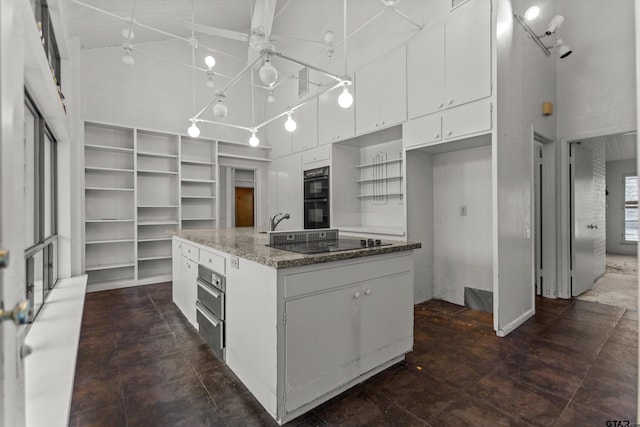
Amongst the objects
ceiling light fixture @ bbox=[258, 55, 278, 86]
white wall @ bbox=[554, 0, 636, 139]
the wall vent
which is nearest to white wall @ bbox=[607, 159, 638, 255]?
white wall @ bbox=[554, 0, 636, 139]

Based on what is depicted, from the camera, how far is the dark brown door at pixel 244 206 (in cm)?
623

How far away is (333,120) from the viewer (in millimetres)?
4438

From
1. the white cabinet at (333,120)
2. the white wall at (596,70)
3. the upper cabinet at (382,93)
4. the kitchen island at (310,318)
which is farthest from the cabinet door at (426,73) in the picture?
the white wall at (596,70)

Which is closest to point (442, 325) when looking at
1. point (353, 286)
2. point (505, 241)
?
point (505, 241)

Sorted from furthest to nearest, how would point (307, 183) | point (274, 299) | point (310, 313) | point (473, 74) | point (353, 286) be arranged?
point (307, 183)
point (473, 74)
point (353, 286)
point (310, 313)
point (274, 299)

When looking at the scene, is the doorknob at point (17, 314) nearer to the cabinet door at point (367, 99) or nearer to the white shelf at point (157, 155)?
the cabinet door at point (367, 99)

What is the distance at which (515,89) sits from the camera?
2.99 m

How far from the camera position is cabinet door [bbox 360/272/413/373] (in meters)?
2.00

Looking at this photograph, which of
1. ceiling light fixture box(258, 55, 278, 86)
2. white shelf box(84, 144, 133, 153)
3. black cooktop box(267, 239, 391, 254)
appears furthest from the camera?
white shelf box(84, 144, 133, 153)

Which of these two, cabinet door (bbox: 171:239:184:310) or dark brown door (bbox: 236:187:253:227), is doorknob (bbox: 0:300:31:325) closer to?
cabinet door (bbox: 171:239:184:310)

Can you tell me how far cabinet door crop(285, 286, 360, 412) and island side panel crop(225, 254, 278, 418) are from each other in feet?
0.30

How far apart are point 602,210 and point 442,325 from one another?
166 inches

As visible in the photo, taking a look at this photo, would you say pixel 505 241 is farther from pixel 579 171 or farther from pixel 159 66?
pixel 159 66

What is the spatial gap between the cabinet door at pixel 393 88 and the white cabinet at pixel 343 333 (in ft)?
6.80
